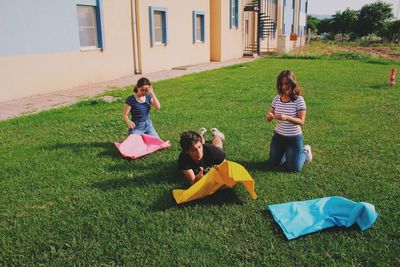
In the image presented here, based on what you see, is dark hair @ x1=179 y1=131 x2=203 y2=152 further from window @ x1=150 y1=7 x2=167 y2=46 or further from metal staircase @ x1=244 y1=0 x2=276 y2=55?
metal staircase @ x1=244 y1=0 x2=276 y2=55

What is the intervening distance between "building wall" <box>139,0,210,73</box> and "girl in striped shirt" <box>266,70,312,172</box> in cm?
1050

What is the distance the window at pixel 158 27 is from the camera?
47.1 feet

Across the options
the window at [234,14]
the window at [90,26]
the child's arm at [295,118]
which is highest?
the window at [234,14]

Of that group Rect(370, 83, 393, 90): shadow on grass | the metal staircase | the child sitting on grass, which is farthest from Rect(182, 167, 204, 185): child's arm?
the metal staircase

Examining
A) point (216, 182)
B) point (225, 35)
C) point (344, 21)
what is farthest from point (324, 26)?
point (216, 182)

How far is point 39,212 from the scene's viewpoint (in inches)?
138

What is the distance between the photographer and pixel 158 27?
15297 mm

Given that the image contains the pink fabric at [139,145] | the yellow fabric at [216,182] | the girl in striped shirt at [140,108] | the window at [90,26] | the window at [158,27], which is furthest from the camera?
the window at [158,27]

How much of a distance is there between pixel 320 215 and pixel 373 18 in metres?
48.6

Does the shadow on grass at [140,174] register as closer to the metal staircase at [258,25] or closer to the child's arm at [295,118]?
the child's arm at [295,118]

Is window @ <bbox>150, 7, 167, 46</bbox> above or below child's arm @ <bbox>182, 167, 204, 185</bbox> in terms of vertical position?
above

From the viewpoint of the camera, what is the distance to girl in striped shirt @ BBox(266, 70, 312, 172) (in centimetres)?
416

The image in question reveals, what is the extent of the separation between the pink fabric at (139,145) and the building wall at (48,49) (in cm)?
567

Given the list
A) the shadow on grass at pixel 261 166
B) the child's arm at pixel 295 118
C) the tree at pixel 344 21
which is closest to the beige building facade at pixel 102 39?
the shadow on grass at pixel 261 166
